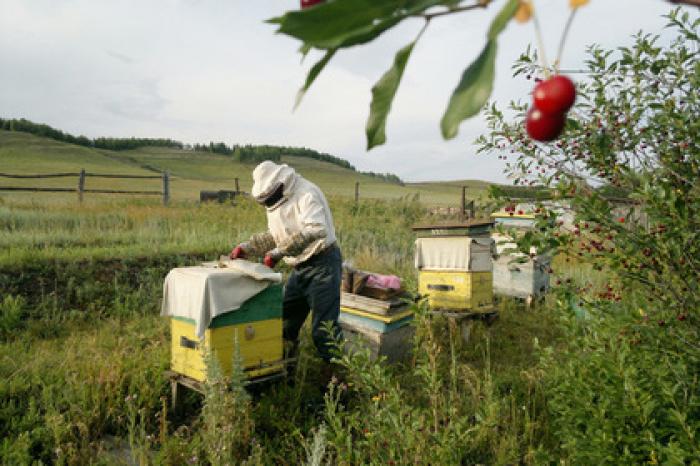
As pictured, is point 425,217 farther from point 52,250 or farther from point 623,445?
point 623,445

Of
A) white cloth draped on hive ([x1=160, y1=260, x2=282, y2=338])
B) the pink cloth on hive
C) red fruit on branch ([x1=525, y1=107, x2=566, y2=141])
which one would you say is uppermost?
red fruit on branch ([x1=525, y1=107, x2=566, y2=141])

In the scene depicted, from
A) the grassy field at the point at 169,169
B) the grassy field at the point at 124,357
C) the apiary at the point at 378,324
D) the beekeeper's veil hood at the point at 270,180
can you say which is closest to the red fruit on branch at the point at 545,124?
the grassy field at the point at 124,357

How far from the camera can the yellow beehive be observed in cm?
557

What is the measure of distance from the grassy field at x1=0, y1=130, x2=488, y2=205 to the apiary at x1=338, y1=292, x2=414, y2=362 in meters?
Result: 27.5

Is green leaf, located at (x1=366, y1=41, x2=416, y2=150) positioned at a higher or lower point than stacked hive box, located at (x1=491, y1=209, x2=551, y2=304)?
higher

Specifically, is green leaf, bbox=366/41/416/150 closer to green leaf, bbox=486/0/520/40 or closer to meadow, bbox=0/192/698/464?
green leaf, bbox=486/0/520/40

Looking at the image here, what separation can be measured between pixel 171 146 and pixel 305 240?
69.3 m

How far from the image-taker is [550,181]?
2.30 m

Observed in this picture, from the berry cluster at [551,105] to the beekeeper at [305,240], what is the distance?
371 centimetres

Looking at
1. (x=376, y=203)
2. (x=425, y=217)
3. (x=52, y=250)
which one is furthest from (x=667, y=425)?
(x=376, y=203)

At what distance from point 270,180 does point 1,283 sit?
402 cm

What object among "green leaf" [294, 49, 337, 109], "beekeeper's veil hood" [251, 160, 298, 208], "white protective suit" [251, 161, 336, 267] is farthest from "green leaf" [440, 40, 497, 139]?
"beekeeper's veil hood" [251, 160, 298, 208]

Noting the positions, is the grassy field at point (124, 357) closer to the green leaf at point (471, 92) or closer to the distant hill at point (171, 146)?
the green leaf at point (471, 92)

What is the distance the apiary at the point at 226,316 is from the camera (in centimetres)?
343
